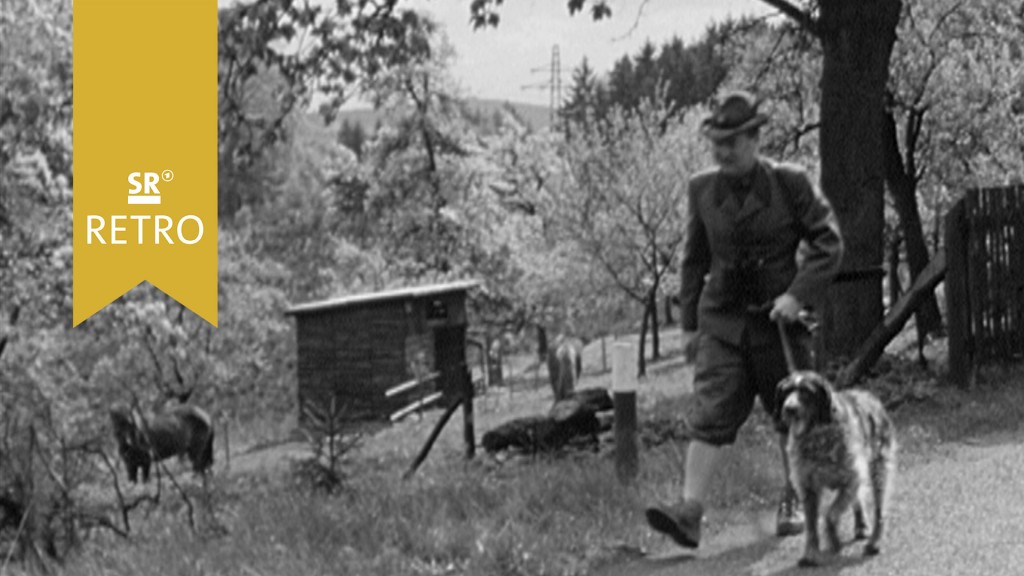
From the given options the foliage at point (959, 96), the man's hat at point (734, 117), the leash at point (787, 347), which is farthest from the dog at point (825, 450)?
the foliage at point (959, 96)

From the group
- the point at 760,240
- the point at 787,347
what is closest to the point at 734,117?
the point at 760,240

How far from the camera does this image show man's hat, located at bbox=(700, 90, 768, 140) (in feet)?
22.5

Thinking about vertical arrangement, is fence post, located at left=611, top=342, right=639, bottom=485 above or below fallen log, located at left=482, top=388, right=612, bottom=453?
above

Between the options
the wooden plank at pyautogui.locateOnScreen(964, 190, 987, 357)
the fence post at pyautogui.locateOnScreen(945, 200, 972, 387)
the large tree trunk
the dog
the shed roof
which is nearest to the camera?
the dog

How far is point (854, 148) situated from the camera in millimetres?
15070

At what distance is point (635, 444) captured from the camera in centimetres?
912

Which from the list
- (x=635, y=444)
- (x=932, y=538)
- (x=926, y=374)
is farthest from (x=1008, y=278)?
(x=932, y=538)

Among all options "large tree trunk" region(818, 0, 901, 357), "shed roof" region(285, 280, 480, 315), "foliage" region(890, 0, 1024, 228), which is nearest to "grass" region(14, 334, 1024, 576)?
"large tree trunk" region(818, 0, 901, 357)

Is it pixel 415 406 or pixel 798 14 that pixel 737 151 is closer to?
pixel 798 14

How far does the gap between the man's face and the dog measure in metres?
0.97

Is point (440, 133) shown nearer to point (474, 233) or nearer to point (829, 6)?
point (474, 233)

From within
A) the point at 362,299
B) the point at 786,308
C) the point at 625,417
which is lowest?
the point at 625,417

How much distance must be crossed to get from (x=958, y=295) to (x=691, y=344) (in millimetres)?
7520

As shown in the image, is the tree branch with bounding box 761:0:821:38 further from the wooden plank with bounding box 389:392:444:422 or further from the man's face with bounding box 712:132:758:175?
the wooden plank with bounding box 389:392:444:422
